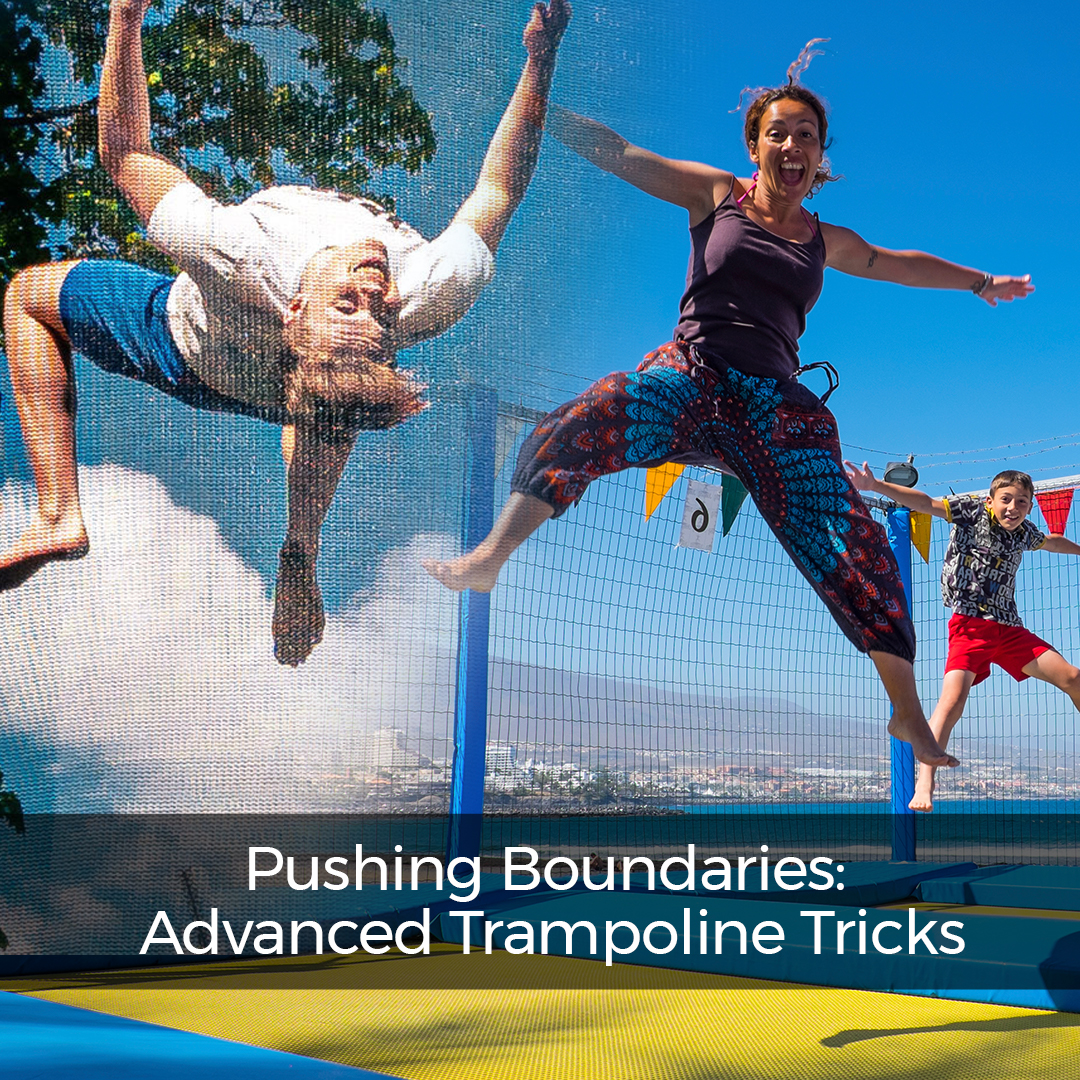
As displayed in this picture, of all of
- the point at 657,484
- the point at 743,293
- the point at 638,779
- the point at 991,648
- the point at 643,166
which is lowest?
the point at 638,779

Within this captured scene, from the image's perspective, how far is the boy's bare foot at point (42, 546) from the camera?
1675 mm

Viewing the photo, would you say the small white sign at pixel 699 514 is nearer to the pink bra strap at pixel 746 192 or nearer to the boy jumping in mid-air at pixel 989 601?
the boy jumping in mid-air at pixel 989 601

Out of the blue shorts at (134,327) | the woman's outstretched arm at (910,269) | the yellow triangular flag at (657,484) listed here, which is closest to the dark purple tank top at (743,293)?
the woman's outstretched arm at (910,269)

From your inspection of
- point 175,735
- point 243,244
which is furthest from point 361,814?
point 243,244

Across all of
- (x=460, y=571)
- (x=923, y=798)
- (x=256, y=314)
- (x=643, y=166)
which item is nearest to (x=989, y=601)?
(x=923, y=798)

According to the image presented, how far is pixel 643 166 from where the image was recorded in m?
1.93

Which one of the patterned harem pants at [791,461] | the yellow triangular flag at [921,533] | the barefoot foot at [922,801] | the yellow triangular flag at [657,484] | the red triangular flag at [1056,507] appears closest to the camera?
the patterned harem pants at [791,461]

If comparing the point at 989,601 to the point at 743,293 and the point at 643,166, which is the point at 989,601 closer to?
the point at 743,293

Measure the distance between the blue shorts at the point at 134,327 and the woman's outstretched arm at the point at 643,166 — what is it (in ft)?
2.23

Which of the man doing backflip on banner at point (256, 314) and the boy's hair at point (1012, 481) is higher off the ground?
the boy's hair at point (1012, 481)

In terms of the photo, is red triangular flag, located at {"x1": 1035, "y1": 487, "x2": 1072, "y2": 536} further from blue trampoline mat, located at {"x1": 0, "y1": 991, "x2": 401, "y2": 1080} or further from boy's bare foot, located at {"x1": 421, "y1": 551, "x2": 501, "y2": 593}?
blue trampoline mat, located at {"x1": 0, "y1": 991, "x2": 401, "y2": 1080}

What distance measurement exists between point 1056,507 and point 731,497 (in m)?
2.79

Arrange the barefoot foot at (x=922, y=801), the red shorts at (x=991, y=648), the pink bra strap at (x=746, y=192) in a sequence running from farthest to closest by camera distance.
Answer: the red shorts at (x=991, y=648), the barefoot foot at (x=922, y=801), the pink bra strap at (x=746, y=192)

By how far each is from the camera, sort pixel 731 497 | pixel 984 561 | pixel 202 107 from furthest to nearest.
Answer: pixel 984 561, pixel 731 497, pixel 202 107
